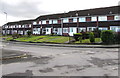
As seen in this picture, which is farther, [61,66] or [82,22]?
[82,22]

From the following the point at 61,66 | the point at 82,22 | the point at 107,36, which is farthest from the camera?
the point at 82,22

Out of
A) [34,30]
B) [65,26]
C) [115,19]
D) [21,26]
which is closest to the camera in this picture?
[115,19]

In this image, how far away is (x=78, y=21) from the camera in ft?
126

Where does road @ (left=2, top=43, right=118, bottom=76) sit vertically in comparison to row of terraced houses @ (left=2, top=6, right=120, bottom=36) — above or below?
below

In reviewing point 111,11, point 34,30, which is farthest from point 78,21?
point 34,30

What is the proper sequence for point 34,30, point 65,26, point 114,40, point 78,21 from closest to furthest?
point 114,40 < point 78,21 < point 65,26 < point 34,30

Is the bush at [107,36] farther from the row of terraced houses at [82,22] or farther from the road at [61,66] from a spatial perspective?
the road at [61,66]

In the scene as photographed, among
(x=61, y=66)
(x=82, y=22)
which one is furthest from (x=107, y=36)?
(x=82, y=22)

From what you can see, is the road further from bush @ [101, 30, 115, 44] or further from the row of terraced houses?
the row of terraced houses

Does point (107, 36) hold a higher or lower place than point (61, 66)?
higher

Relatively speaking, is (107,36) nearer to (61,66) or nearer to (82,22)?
(61,66)

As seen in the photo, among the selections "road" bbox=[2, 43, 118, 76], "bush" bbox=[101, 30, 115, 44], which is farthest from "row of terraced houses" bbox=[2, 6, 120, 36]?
"road" bbox=[2, 43, 118, 76]

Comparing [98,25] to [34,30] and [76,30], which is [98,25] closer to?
[76,30]

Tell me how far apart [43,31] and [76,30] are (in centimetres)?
1669
